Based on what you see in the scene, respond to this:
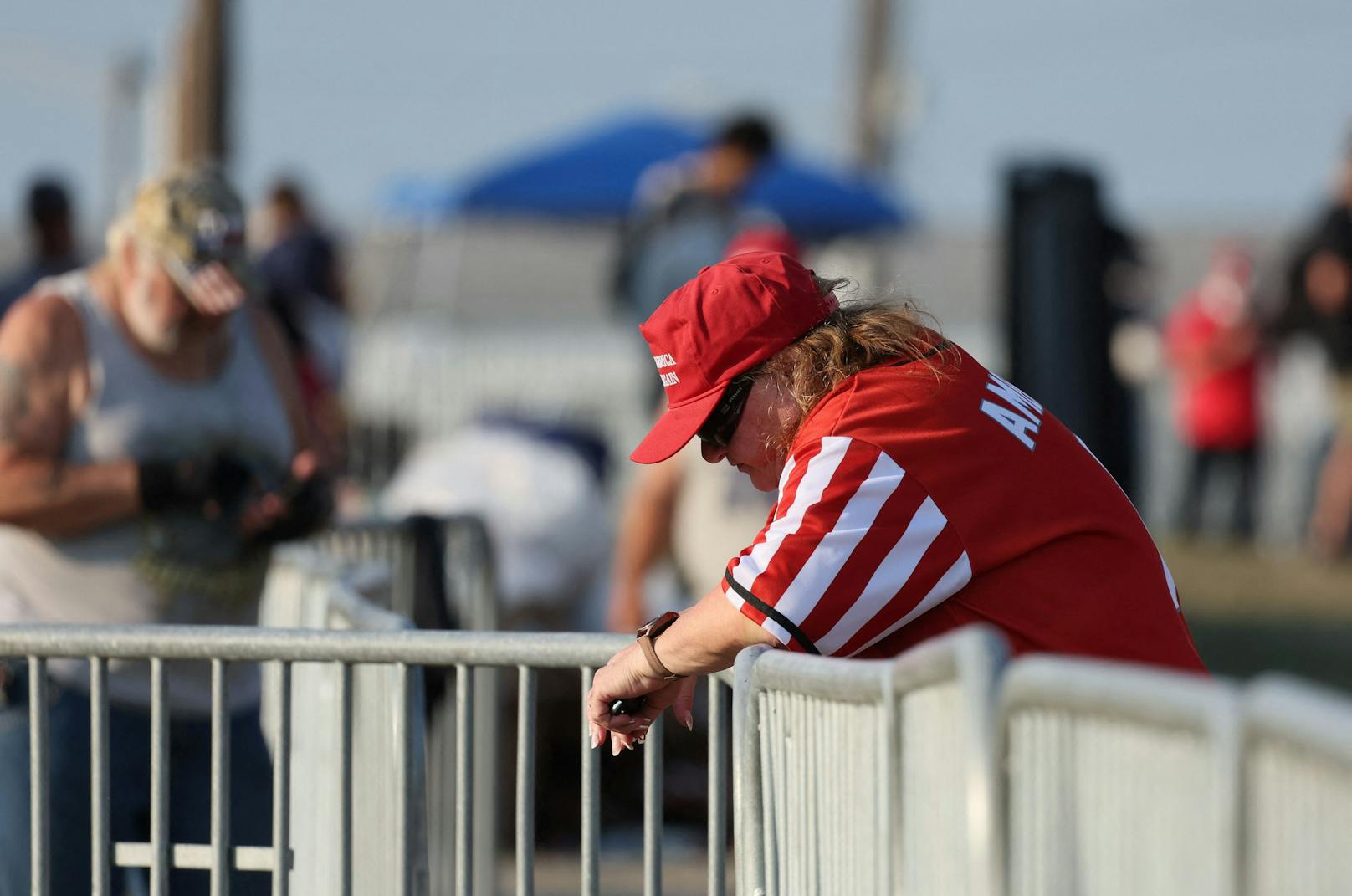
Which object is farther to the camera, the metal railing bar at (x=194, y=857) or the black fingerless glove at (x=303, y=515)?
the black fingerless glove at (x=303, y=515)

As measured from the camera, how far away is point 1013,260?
293 inches

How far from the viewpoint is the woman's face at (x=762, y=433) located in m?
2.76

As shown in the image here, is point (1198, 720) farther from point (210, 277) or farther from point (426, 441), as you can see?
point (426, 441)

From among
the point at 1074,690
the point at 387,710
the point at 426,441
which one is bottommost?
the point at 426,441

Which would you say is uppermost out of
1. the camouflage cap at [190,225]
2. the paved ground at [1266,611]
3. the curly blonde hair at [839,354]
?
the camouflage cap at [190,225]

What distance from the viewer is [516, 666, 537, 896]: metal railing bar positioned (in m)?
2.89

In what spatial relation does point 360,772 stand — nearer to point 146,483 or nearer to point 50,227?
point 146,483

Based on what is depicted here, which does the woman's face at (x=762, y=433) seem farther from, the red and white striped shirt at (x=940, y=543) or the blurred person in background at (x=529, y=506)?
the blurred person in background at (x=529, y=506)

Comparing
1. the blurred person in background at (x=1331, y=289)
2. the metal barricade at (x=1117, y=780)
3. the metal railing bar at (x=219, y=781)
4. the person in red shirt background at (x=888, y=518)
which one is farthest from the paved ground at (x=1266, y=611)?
the metal barricade at (x=1117, y=780)

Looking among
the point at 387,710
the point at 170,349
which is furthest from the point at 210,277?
the point at 387,710

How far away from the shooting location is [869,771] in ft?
7.08

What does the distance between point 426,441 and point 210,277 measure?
34.7 feet

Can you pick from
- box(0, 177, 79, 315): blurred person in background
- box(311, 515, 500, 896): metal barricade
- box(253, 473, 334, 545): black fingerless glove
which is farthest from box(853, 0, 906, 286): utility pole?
box(253, 473, 334, 545): black fingerless glove

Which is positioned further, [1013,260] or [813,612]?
[1013,260]
